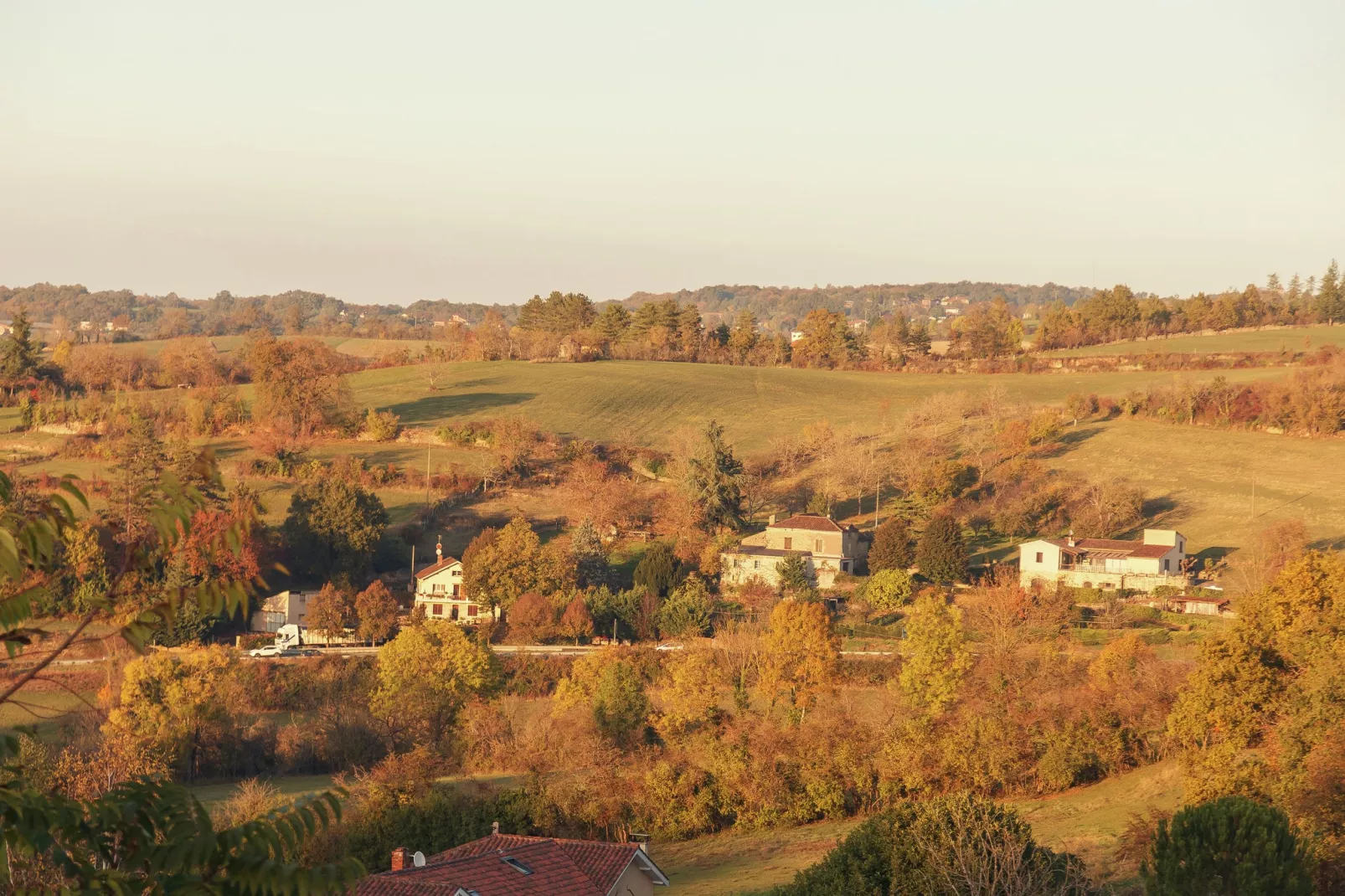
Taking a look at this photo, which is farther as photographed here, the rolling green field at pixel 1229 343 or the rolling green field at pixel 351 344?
the rolling green field at pixel 351 344

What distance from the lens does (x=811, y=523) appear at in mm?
55750

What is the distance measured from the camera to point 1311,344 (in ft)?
308

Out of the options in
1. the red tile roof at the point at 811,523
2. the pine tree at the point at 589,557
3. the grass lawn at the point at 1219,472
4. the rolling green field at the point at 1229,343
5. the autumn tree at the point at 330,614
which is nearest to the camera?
the autumn tree at the point at 330,614

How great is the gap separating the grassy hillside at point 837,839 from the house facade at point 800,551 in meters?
21.6

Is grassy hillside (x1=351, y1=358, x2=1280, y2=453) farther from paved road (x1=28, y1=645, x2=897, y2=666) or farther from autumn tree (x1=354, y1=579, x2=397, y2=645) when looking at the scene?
paved road (x1=28, y1=645, x2=897, y2=666)

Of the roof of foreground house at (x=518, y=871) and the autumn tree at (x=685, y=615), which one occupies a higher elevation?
the roof of foreground house at (x=518, y=871)

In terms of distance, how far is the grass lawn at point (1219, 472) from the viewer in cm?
5828

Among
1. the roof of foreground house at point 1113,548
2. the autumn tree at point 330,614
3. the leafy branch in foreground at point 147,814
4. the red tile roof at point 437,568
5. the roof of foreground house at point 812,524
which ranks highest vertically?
the leafy branch in foreground at point 147,814

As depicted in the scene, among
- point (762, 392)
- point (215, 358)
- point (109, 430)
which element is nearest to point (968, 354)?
point (762, 392)

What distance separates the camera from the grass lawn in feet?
191

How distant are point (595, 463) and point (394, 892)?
44588mm

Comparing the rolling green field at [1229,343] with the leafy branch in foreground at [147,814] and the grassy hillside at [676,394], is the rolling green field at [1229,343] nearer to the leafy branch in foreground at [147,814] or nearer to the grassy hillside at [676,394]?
the grassy hillside at [676,394]

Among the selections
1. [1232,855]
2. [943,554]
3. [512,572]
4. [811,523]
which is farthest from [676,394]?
[1232,855]

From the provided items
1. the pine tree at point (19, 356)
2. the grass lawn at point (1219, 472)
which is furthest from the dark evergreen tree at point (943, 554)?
the pine tree at point (19, 356)
